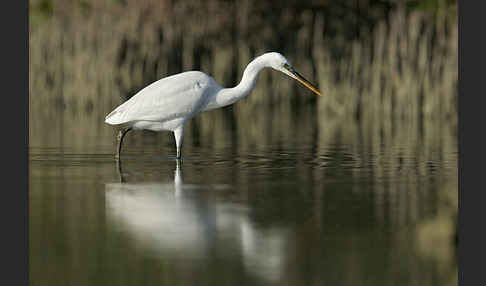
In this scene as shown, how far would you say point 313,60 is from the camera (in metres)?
27.6

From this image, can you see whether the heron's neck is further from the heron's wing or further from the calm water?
the calm water

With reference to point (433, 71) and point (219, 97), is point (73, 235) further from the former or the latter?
point (433, 71)

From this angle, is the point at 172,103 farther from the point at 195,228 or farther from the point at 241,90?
the point at 195,228

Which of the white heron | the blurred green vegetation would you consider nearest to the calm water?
the white heron

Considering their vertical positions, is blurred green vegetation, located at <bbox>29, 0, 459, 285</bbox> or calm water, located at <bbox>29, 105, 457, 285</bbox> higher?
blurred green vegetation, located at <bbox>29, 0, 459, 285</bbox>

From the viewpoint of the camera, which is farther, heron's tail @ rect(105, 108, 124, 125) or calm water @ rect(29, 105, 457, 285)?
heron's tail @ rect(105, 108, 124, 125)

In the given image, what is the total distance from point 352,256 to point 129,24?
18614mm

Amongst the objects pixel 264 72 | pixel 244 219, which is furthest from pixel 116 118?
pixel 264 72

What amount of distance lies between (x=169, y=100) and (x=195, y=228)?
5.24m

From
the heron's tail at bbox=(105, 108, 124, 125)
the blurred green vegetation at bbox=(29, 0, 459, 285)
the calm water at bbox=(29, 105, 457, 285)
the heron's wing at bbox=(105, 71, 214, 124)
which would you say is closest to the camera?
the calm water at bbox=(29, 105, 457, 285)

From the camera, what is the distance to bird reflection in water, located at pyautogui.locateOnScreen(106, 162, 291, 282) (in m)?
6.55

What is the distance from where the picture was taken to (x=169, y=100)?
41.1 feet

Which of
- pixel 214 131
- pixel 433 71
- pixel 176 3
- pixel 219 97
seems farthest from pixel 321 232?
pixel 176 3

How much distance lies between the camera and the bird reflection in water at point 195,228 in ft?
21.5
